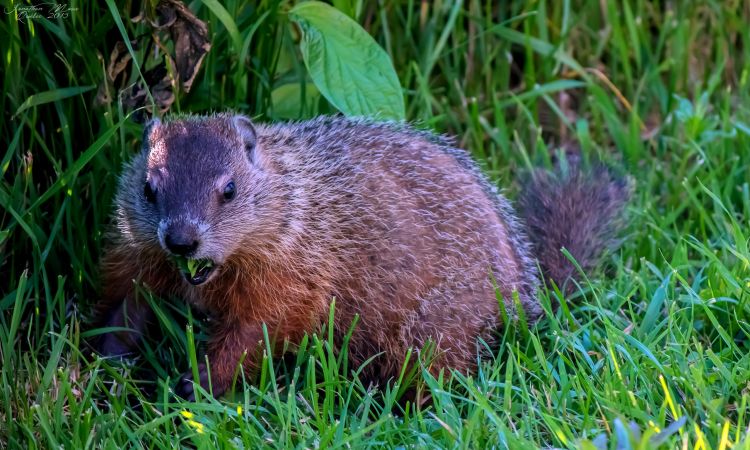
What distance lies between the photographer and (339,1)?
4.70 meters

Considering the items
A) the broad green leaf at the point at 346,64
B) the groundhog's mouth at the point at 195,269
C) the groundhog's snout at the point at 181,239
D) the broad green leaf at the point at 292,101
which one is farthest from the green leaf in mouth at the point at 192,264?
→ the broad green leaf at the point at 292,101

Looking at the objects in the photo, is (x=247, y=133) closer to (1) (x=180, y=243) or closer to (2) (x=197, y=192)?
(2) (x=197, y=192)

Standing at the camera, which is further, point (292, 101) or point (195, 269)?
point (292, 101)

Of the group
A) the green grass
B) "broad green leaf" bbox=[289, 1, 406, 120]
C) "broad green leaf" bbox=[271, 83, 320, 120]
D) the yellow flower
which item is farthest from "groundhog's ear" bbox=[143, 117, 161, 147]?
the yellow flower

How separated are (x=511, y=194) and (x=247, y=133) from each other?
1.66m

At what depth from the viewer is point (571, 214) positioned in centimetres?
481

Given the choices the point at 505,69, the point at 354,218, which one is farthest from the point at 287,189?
the point at 505,69

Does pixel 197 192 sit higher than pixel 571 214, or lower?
higher

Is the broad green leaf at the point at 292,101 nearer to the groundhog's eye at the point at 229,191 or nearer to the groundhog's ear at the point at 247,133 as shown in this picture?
the groundhog's ear at the point at 247,133

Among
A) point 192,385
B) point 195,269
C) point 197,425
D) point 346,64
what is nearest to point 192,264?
point 195,269

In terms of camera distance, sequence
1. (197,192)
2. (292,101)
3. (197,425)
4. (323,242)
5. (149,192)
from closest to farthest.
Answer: (197,425) → (197,192) → (149,192) → (323,242) → (292,101)

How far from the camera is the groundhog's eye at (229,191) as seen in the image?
3949 mm

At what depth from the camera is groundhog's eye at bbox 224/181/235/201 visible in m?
3.95

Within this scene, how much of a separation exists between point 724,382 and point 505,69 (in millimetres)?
2852
